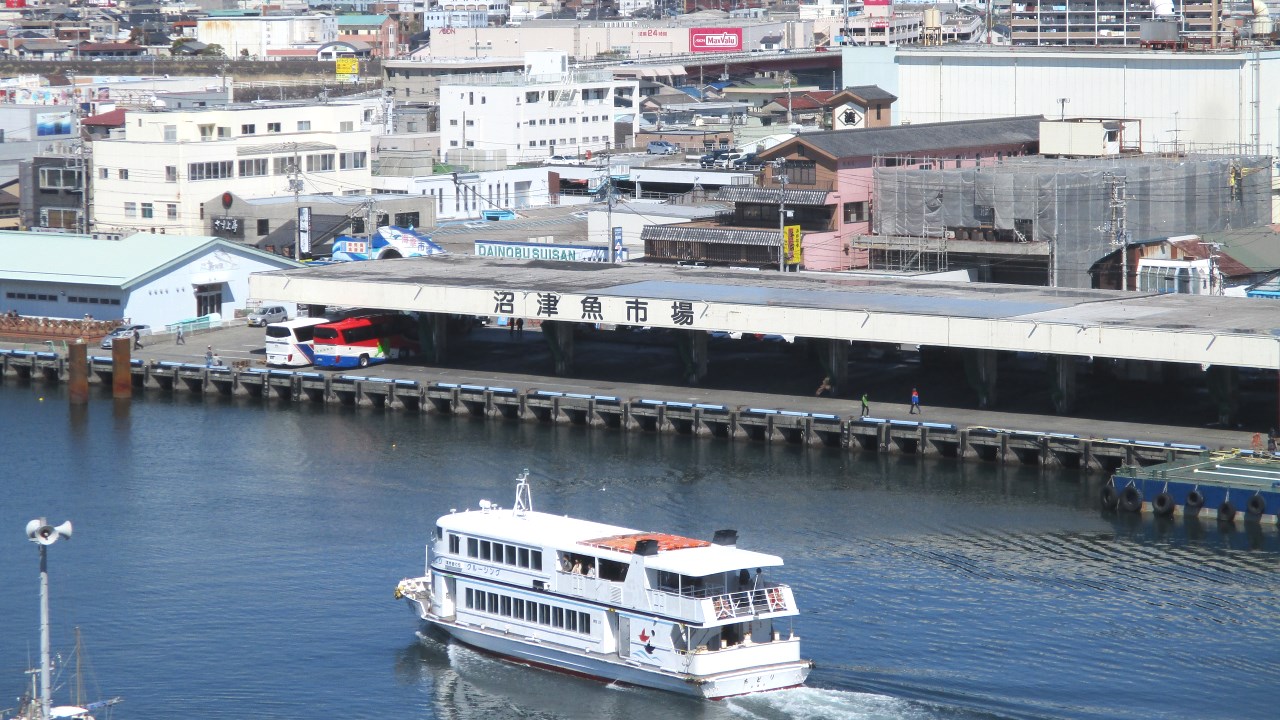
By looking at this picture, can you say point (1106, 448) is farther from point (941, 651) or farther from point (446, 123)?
point (446, 123)

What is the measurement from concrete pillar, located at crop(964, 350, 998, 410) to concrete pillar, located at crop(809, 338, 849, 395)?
3489mm

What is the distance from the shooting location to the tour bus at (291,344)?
2190 inches

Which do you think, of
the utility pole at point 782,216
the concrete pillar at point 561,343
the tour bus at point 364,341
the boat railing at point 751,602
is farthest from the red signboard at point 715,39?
the boat railing at point 751,602

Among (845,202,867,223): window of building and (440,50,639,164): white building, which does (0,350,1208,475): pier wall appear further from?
(440,50,639,164): white building

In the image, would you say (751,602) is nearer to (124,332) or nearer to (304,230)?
(124,332)

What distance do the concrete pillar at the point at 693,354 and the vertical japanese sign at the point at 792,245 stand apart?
9242mm

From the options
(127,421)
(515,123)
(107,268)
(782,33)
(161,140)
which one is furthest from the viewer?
(782,33)

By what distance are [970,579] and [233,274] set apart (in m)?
35.5

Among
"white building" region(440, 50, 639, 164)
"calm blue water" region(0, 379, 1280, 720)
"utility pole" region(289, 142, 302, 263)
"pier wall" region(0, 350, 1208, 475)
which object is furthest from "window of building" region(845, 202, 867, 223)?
"white building" region(440, 50, 639, 164)

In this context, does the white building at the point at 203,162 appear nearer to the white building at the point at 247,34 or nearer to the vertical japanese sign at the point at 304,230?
the vertical japanese sign at the point at 304,230

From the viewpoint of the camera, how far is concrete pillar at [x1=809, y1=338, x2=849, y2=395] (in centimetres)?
5044

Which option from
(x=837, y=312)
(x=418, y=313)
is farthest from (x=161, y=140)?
(x=837, y=312)

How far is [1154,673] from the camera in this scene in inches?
1177

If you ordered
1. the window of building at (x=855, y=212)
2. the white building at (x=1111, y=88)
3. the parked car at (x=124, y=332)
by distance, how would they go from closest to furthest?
the parked car at (x=124, y=332), the window of building at (x=855, y=212), the white building at (x=1111, y=88)
